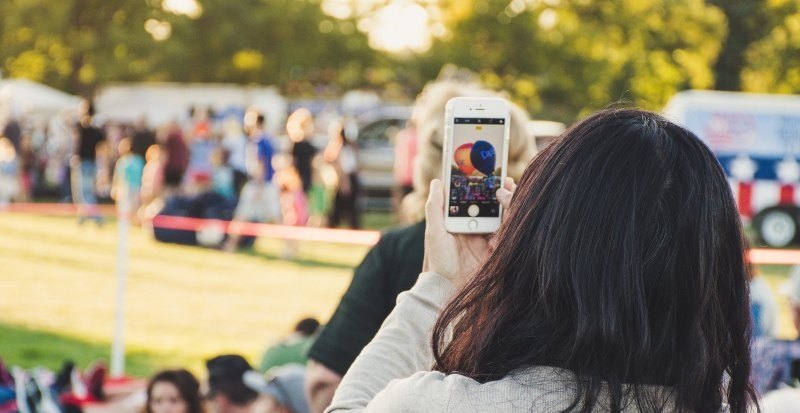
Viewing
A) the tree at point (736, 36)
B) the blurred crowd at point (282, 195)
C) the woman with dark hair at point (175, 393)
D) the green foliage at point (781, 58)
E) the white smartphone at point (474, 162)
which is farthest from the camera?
the tree at point (736, 36)

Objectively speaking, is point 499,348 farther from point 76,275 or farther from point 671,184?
point 76,275

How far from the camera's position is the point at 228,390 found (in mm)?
4789

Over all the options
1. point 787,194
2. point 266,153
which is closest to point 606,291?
point 266,153

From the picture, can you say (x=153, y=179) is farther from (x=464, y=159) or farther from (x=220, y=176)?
(x=464, y=159)

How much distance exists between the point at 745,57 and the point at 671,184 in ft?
150

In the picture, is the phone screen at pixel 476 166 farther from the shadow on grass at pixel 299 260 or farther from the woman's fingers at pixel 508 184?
the shadow on grass at pixel 299 260

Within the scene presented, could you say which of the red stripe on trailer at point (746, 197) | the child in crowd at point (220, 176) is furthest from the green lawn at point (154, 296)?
the red stripe on trailer at point (746, 197)

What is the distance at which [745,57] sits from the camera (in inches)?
1754

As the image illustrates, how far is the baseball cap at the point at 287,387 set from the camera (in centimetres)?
425

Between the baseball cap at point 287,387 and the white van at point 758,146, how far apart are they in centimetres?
1153

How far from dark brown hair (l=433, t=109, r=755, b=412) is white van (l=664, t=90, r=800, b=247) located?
14.1m

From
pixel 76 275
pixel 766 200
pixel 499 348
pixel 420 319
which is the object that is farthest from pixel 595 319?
pixel 766 200

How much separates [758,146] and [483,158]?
1408 cm

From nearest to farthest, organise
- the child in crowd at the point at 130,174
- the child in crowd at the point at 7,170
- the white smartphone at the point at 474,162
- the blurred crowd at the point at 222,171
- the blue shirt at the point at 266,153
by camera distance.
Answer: the white smartphone at the point at 474,162
the blue shirt at the point at 266,153
the blurred crowd at the point at 222,171
the child in crowd at the point at 130,174
the child in crowd at the point at 7,170
